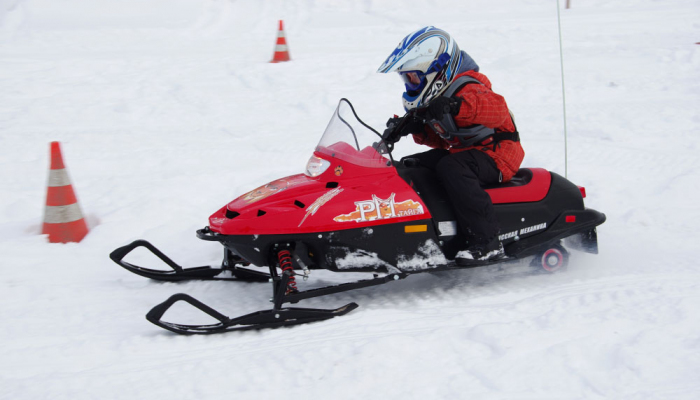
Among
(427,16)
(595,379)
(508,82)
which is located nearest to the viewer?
(595,379)

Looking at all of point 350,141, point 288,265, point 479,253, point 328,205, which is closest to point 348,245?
point 328,205

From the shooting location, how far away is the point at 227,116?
7.61 meters

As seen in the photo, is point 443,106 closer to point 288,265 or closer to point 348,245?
point 348,245

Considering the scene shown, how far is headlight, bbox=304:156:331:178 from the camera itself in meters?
3.80

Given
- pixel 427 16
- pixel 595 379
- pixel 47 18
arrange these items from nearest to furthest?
pixel 595 379
pixel 47 18
pixel 427 16

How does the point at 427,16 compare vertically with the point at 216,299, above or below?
above

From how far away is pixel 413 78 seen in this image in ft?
13.4

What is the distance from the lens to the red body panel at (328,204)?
3568mm

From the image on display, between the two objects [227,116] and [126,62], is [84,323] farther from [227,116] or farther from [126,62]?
[126,62]

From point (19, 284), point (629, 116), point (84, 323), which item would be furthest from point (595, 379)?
point (629, 116)

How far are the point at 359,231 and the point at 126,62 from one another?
673 centimetres

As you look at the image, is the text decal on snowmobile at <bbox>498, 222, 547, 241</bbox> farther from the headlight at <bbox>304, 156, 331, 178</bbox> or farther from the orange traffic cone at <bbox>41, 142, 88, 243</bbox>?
the orange traffic cone at <bbox>41, 142, 88, 243</bbox>

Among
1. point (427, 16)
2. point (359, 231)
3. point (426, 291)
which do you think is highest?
point (427, 16)

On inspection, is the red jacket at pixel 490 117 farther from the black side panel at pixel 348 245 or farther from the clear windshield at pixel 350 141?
the black side panel at pixel 348 245
